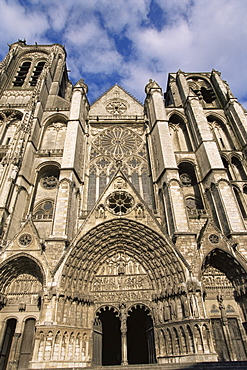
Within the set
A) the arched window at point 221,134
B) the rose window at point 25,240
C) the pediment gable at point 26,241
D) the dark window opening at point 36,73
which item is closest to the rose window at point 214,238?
the pediment gable at point 26,241

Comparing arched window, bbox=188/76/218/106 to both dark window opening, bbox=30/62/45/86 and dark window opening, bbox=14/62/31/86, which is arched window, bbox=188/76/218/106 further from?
dark window opening, bbox=14/62/31/86

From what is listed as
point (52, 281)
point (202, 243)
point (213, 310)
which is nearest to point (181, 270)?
point (202, 243)

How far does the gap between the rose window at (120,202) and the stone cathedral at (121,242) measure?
62 millimetres

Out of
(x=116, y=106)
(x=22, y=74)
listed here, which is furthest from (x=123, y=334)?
(x=22, y=74)

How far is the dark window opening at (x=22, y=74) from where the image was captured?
1972cm

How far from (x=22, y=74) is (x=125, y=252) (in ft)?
61.5

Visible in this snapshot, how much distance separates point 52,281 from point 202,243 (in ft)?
18.6

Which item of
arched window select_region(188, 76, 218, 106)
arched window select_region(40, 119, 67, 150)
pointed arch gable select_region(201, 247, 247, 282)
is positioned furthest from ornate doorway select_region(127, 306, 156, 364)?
arched window select_region(188, 76, 218, 106)

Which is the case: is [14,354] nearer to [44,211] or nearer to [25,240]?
[25,240]

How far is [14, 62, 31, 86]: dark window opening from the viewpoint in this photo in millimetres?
19722

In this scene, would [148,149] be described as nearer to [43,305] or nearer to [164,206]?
[164,206]

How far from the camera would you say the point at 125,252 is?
1056 centimetres

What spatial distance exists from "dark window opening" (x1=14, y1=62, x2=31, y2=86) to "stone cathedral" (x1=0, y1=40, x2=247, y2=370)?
17.1 ft

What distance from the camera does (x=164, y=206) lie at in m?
11.2
